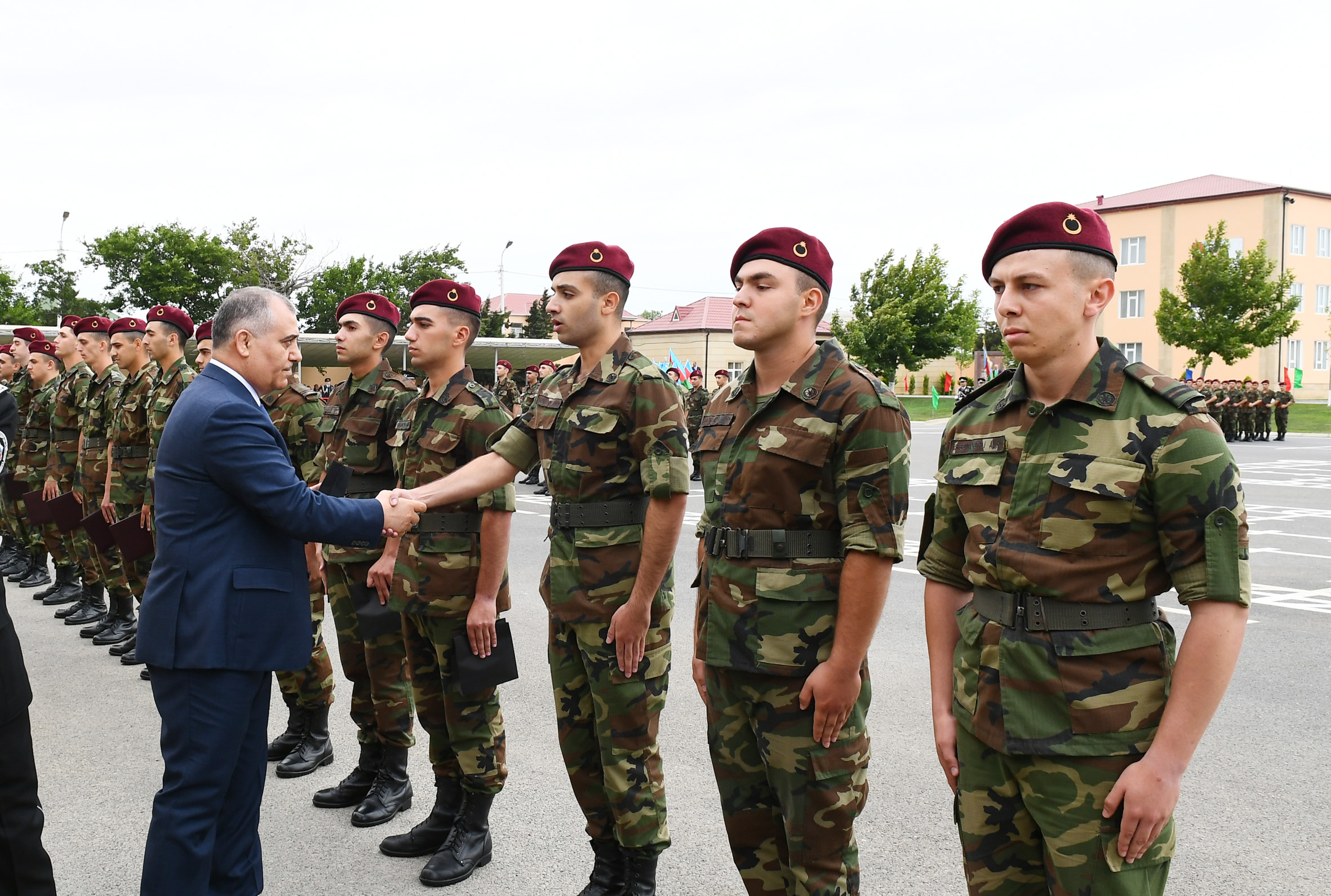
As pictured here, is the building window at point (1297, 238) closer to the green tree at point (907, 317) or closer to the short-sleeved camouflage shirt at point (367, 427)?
the green tree at point (907, 317)

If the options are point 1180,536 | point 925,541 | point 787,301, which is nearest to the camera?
point 1180,536

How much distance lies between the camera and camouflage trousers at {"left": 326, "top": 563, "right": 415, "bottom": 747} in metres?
4.25

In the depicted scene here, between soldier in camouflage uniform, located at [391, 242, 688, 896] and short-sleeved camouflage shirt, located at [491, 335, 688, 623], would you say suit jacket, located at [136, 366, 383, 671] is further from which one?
short-sleeved camouflage shirt, located at [491, 335, 688, 623]

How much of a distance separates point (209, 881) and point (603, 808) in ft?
4.16

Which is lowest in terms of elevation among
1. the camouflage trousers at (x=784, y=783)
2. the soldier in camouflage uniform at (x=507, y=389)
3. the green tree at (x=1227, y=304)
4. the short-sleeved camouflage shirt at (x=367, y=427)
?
the camouflage trousers at (x=784, y=783)

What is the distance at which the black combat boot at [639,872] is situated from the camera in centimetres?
337

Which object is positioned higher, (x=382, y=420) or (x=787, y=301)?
(x=787, y=301)

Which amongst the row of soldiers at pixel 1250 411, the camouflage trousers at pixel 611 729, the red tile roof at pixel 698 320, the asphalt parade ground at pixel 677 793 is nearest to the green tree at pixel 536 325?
the red tile roof at pixel 698 320

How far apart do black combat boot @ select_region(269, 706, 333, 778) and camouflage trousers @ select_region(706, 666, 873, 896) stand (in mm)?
2660

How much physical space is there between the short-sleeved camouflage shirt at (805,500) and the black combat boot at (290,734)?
2.89 m

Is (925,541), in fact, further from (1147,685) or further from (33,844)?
(33,844)

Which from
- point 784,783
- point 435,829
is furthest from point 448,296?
point 784,783

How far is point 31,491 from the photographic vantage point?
867 centimetres

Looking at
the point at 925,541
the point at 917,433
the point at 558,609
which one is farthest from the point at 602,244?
the point at 917,433
